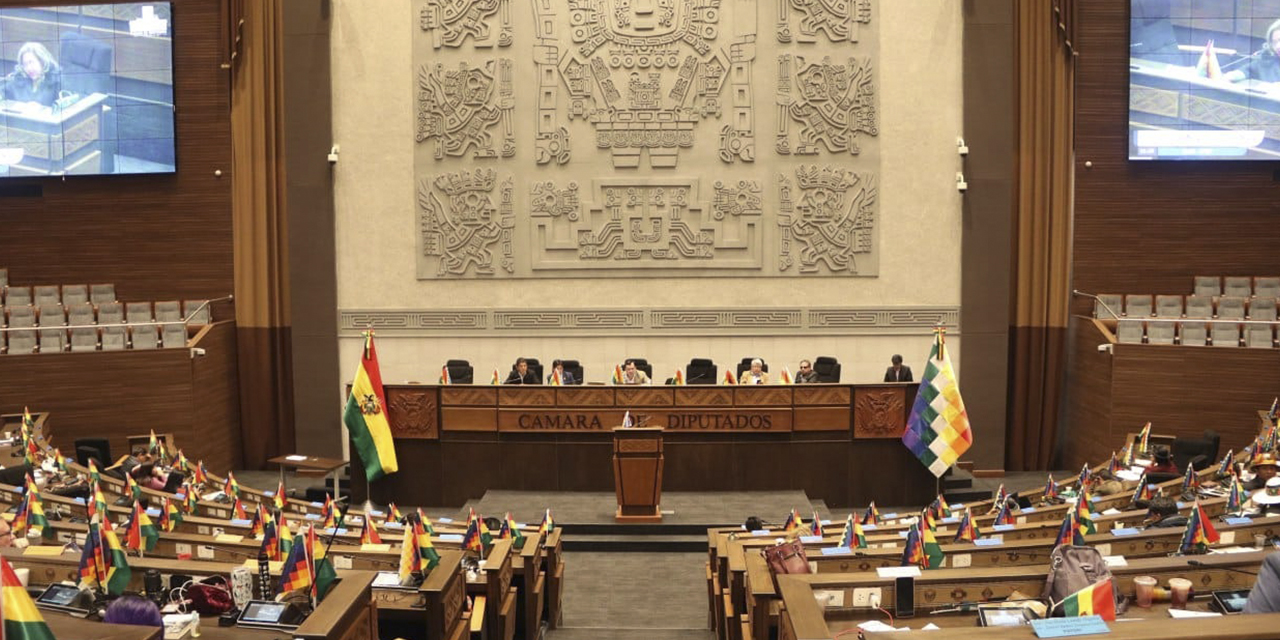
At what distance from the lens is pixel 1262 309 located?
513 inches

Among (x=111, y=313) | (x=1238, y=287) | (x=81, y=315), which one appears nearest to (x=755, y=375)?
(x=1238, y=287)

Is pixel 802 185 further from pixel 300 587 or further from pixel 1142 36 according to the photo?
pixel 300 587

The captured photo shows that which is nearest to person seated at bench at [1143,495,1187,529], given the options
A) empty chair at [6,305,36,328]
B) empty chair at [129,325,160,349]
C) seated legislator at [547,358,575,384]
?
seated legislator at [547,358,575,384]

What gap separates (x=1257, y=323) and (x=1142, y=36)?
4.09 metres

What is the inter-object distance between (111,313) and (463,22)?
5824 millimetres

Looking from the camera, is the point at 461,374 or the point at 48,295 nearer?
the point at 461,374

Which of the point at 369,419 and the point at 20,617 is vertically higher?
the point at 20,617

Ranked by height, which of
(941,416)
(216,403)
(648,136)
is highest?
(648,136)

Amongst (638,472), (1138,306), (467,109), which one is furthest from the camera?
(467,109)

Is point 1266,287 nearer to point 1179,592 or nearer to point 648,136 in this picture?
point 648,136

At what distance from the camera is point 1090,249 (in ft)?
46.6

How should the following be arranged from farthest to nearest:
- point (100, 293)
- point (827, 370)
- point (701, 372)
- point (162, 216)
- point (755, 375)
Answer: point (162, 216)
point (100, 293)
point (701, 372)
point (827, 370)
point (755, 375)

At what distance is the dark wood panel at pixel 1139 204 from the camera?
14.0m

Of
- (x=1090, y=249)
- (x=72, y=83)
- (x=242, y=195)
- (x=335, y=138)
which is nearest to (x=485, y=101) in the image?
(x=335, y=138)
